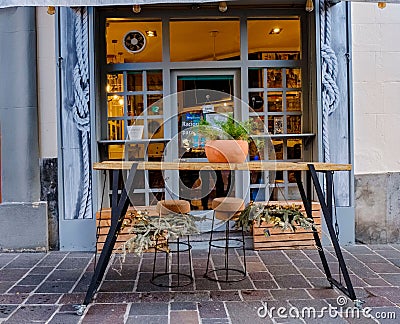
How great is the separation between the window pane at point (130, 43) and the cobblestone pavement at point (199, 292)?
Result: 2.43 metres

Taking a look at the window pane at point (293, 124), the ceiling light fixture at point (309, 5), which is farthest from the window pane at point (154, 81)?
the ceiling light fixture at point (309, 5)

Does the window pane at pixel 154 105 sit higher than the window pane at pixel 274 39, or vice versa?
the window pane at pixel 274 39

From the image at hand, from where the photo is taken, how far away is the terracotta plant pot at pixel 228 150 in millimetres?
3568

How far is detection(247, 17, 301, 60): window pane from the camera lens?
582 centimetres

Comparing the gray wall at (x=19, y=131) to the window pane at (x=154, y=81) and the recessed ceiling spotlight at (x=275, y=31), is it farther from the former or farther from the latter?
the recessed ceiling spotlight at (x=275, y=31)

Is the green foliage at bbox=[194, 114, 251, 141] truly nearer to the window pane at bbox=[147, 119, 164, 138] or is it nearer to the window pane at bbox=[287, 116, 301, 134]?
the window pane at bbox=[147, 119, 164, 138]

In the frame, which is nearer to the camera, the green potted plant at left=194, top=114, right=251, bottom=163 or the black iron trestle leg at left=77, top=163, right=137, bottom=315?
the black iron trestle leg at left=77, top=163, right=137, bottom=315

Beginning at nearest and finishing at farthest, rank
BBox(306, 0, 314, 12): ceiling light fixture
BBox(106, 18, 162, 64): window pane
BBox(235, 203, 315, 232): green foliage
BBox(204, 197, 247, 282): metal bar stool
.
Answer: BBox(235, 203, 315, 232): green foliage → BBox(204, 197, 247, 282): metal bar stool → BBox(306, 0, 314, 12): ceiling light fixture → BBox(106, 18, 162, 64): window pane

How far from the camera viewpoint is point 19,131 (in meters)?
5.31

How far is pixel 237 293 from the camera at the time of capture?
12.7ft

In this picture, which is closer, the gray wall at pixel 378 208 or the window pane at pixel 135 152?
the gray wall at pixel 378 208

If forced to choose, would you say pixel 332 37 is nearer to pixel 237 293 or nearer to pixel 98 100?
pixel 98 100

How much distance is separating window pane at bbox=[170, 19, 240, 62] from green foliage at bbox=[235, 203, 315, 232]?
246cm

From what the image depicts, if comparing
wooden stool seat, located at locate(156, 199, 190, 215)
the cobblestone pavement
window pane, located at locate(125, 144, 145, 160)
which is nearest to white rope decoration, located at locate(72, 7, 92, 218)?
window pane, located at locate(125, 144, 145, 160)
